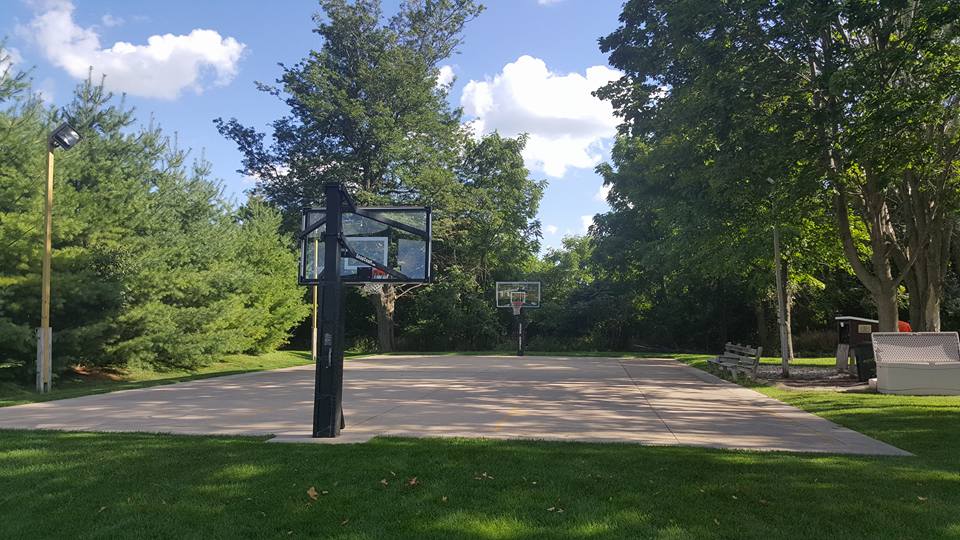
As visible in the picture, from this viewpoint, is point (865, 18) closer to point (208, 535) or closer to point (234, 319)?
point (208, 535)

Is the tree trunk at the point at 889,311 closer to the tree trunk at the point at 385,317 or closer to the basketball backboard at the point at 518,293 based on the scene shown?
the basketball backboard at the point at 518,293

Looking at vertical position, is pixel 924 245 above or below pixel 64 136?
below

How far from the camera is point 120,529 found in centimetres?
467

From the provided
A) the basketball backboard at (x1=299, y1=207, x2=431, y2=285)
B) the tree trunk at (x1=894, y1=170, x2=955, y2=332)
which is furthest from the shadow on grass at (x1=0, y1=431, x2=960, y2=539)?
the tree trunk at (x1=894, y1=170, x2=955, y2=332)

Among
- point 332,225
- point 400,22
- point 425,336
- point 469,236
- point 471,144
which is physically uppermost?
point 400,22

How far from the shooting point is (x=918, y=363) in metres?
13.1

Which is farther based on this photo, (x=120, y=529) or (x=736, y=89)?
(x=736, y=89)

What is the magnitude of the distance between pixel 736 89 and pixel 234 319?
20.3 meters

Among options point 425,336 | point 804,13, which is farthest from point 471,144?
point 804,13

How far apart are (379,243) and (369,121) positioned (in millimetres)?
30075

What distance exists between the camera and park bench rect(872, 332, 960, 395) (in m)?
12.9

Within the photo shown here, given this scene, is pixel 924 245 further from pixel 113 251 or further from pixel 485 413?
pixel 113 251

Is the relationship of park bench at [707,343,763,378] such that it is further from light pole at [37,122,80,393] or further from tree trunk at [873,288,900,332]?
light pole at [37,122,80,393]

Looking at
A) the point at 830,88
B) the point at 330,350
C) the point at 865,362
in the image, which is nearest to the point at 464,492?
the point at 330,350
